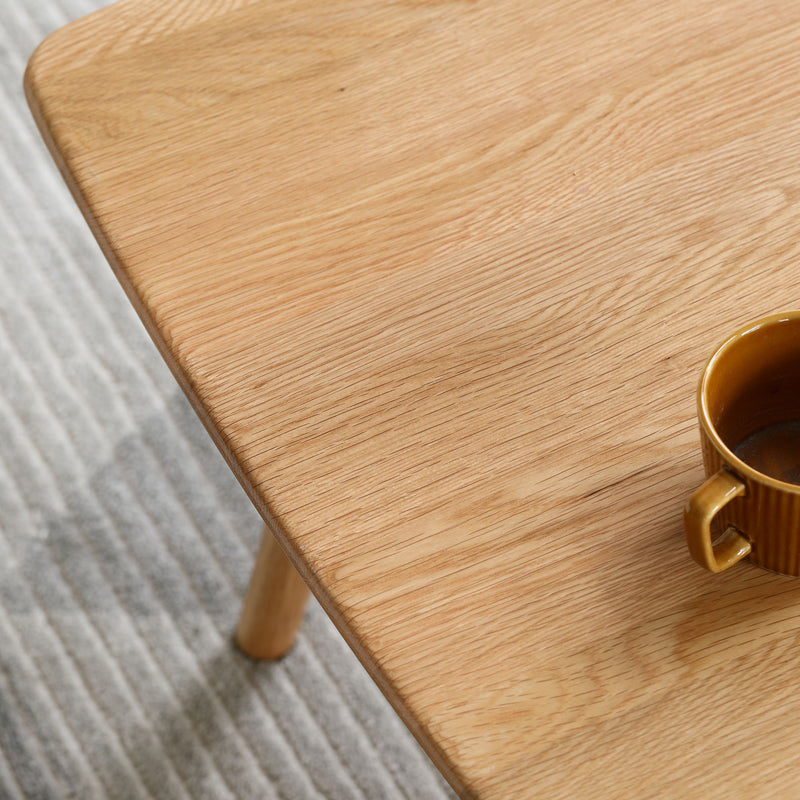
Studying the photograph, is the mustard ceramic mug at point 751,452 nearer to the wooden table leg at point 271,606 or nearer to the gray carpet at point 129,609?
the wooden table leg at point 271,606

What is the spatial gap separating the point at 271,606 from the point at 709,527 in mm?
540

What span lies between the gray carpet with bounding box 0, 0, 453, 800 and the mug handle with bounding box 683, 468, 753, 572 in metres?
0.58

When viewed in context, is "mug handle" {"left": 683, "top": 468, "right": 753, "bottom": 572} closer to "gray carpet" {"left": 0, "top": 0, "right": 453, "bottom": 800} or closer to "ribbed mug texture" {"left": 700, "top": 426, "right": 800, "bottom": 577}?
"ribbed mug texture" {"left": 700, "top": 426, "right": 800, "bottom": 577}

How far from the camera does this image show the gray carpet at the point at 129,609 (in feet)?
2.97

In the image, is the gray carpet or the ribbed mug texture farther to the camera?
the gray carpet

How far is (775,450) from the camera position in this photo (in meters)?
0.43

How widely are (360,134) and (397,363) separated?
140 mm

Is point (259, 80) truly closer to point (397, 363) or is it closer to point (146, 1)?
point (146, 1)

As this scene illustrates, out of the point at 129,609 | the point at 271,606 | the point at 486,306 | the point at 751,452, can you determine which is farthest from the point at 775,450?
the point at 129,609

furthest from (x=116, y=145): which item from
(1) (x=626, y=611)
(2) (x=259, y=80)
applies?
(1) (x=626, y=611)

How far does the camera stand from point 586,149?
54cm

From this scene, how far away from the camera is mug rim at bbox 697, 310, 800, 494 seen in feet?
1.22

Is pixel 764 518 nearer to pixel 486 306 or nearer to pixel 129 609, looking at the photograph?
pixel 486 306

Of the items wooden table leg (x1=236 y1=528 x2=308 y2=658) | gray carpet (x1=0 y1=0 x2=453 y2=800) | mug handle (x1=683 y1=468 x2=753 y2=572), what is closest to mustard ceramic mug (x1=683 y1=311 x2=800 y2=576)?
mug handle (x1=683 y1=468 x2=753 y2=572)
